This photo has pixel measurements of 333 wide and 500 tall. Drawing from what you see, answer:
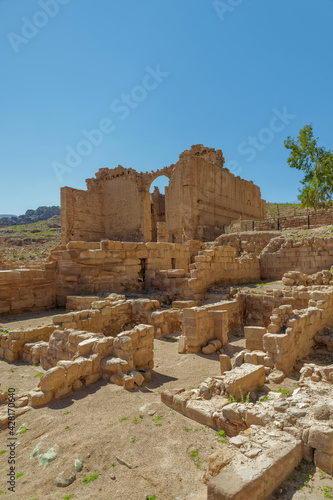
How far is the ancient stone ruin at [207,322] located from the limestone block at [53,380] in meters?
0.02

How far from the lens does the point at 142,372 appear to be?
19.2ft

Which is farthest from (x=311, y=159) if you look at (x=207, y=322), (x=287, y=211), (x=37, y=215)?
(x=37, y=215)

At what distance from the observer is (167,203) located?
2030 cm

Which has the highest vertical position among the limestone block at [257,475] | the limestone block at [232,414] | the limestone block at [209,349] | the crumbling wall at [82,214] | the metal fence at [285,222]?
the crumbling wall at [82,214]

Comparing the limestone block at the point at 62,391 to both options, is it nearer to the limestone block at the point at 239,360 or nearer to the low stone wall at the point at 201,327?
the limestone block at the point at 239,360

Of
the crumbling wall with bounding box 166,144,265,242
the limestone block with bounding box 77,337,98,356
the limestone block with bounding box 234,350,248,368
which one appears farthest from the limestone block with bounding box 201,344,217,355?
the crumbling wall with bounding box 166,144,265,242

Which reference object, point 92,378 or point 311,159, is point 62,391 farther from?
point 311,159

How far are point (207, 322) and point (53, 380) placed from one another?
459 cm

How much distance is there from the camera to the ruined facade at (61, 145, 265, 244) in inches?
763

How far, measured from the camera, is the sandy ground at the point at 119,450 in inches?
114

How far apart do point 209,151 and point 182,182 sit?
516cm

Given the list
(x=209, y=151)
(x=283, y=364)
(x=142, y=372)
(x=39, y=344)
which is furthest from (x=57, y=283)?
(x=209, y=151)

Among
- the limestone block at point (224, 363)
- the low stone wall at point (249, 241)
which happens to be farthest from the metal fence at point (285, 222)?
the limestone block at point (224, 363)

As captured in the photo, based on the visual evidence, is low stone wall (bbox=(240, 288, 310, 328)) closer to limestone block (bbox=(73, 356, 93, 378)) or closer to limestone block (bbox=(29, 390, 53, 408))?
limestone block (bbox=(73, 356, 93, 378))
